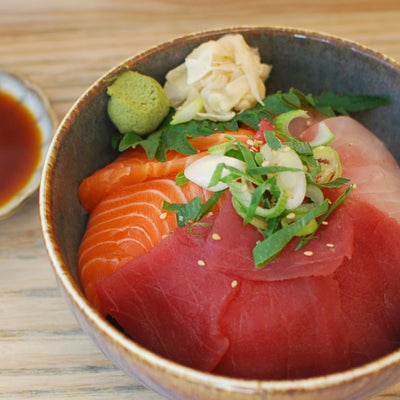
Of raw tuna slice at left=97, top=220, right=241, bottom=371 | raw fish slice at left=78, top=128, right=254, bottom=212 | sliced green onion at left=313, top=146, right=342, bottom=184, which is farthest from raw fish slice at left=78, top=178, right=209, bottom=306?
sliced green onion at left=313, top=146, right=342, bottom=184

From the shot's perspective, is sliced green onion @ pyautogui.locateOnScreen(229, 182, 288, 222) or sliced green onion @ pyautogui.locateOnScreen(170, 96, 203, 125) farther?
sliced green onion @ pyautogui.locateOnScreen(170, 96, 203, 125)

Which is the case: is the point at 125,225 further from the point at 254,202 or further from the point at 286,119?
the point at 286,119

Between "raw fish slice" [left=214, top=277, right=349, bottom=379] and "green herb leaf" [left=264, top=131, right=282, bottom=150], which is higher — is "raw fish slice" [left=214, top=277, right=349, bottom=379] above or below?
below

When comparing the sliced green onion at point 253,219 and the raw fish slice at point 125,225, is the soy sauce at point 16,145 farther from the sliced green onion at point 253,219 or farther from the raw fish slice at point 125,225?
the sliced green onion at point 253,219

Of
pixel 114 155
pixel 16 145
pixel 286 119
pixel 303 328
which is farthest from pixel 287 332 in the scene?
pixel 16 145

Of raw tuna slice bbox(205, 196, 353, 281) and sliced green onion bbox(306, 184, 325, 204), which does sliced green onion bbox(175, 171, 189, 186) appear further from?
sliced green onion bbox(306, 184, 325, 204)

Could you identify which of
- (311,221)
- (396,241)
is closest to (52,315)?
(311,221)

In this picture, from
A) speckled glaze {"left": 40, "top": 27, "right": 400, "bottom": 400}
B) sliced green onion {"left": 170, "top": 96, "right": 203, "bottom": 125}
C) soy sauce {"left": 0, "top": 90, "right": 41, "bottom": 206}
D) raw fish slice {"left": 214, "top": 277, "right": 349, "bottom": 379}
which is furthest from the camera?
soy sauce {"left": 0, "top": 90, "right": 41, "bottom": 206}
